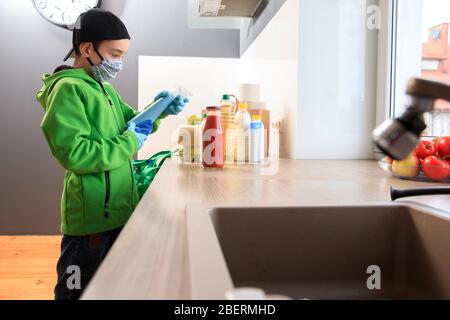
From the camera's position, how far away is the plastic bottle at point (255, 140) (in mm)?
1694

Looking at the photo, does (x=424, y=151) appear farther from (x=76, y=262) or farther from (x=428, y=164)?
(x=76, y=262)

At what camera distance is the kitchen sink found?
73 centimetres

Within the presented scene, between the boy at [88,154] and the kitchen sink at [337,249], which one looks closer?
the kitchen sink at [337,249]

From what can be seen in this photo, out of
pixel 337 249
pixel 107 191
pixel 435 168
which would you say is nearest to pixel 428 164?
pixel 435 168

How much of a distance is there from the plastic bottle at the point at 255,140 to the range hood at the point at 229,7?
42.1 inches

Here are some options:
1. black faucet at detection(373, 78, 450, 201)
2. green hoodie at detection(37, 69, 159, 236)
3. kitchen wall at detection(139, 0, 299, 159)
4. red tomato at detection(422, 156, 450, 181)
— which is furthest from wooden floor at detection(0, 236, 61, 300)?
black faucet at detection(373, 78, 450, 201)

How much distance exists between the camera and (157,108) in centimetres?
167

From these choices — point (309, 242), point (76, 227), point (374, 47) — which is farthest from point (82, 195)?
point (374, 47)

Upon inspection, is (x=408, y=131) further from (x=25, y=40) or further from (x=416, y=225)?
(x=25, y=40)

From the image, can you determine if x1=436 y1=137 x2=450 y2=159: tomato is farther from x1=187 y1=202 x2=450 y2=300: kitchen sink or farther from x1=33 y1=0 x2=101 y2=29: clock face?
x1=33 y1=0 x2=101 y2=29: clock face

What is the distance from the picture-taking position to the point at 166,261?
1.53 ft

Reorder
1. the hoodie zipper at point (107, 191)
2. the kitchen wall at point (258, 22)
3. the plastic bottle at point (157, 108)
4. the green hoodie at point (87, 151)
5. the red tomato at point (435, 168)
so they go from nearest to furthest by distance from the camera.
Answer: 1. the red tomato at point (435, 168)
2. the green hoodie at point (87, 151)
3. the hoodie zipper at point (107, 191)
4. the plastic bottle at point (157, 108)
5. the kitchen wall at point (258, 22)

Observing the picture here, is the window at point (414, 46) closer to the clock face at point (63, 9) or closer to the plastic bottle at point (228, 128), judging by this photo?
the plastic bottle at point (228, 128)

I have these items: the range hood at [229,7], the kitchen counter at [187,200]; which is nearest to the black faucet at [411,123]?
the kitchen counter at [187,200]
